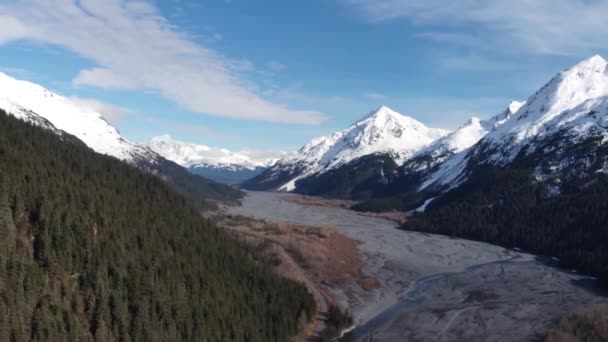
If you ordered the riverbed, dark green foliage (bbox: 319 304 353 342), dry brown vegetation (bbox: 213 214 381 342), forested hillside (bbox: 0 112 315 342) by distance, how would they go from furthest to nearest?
dry brown vegetation (bbox: 213 214 381 342) → the riverbed → dark green foliage (bbox: 319 304 353 342) → forested hillside (bbox: 0 112 315 342)

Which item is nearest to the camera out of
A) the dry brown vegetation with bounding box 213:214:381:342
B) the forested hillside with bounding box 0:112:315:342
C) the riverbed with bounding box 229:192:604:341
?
the forested hillside with bounding box 0:112:315:342

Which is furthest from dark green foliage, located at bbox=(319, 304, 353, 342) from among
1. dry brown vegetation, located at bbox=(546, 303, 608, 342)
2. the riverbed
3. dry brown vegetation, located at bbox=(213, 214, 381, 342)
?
dry brown vegetation, located at bbox=(546, 303, 608, 342)

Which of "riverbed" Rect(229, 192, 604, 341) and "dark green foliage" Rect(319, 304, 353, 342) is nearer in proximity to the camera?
"dark green foliage" Rect(319, 304, 353, 342)

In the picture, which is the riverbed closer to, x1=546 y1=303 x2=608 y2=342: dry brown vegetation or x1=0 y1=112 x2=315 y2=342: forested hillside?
x1=546 y1=303 x2=608 y2=342: dry brown vegetation

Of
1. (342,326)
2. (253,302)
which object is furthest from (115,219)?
(342,326)

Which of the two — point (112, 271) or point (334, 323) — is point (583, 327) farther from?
point (112, 271)

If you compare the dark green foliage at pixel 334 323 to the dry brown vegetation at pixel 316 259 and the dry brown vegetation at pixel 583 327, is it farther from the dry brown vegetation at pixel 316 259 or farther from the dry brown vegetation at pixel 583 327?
the dry brown vegetation at pixel 583 327

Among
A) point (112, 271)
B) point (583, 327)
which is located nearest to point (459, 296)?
point (583, 327)

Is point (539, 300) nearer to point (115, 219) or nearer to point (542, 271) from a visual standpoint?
point (542, 271)
